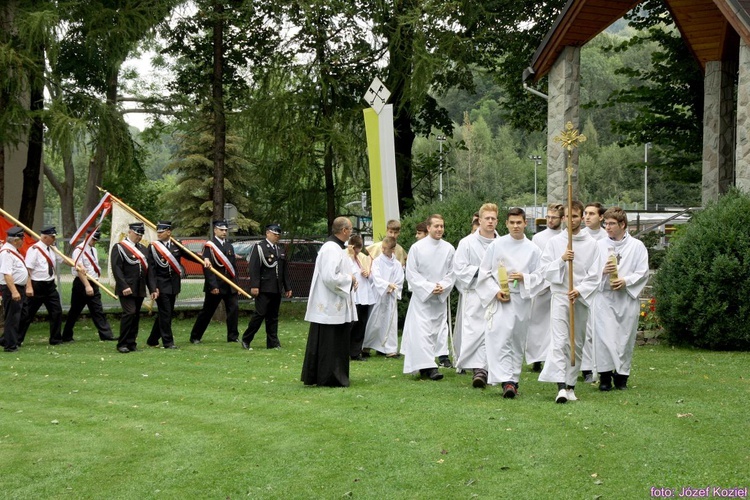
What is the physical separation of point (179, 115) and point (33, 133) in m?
3.61

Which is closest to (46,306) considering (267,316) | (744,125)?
(267,316)

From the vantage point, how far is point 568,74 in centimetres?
1989

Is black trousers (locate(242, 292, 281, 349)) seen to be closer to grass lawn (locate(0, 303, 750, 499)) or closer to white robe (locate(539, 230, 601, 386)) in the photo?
grass lawn (locate(0, 303, 750, 499))

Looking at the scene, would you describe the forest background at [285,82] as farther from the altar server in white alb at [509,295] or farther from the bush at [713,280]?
the altar server in white alb at [509,295]

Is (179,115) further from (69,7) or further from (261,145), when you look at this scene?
(69,7)

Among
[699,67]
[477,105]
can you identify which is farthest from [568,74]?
[477,105]

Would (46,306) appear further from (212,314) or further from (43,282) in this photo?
(212,314)

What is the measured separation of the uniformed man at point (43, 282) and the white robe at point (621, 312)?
32.5 feet

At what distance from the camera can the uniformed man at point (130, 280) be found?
1622 centimetres

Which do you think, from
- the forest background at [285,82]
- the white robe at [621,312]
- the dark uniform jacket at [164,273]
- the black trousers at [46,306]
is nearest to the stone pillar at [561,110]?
the forest background at [285,82]

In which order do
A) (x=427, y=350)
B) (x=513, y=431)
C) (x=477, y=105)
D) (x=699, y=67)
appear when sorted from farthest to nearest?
(x=477, y=105)
(x=699, y=67)
(x=427, y=350)
(x=513, y=431)

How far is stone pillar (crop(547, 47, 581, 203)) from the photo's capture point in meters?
19.7

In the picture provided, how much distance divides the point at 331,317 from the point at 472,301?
1666 mm

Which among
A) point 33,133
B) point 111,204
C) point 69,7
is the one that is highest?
point 69,7
